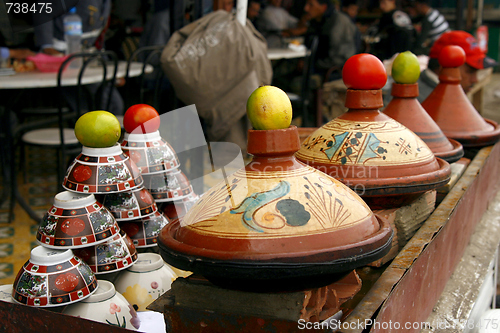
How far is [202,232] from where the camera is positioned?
93 centimetres

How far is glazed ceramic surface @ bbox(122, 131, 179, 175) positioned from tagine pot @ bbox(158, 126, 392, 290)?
38 cm

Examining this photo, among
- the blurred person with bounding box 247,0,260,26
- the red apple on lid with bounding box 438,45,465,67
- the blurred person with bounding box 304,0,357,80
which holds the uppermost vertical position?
the red apple on lid with bounding box 438,45,465,67

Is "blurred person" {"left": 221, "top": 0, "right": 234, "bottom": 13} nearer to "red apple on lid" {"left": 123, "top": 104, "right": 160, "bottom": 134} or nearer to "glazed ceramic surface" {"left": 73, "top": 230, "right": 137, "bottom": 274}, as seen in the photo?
"red apple on lid" {"left": 123, "top": 104, "right": 160, "bottom": 134}

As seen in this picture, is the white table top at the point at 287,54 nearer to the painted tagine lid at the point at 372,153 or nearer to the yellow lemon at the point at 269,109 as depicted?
the painted tagine lid at the point at 372,153

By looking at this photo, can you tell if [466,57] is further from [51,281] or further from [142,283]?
[51,281]

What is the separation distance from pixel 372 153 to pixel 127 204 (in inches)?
26.6

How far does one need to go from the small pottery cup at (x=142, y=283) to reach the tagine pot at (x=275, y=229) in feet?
0.87

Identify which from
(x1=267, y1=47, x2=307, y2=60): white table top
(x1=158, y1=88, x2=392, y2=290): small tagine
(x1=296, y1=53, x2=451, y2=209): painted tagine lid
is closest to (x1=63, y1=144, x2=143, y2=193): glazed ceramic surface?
(x1=158, y1=88, x2=392, y2=290): small tagine

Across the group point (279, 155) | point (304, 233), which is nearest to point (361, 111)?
point (279, 155)

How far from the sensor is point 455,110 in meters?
2.15

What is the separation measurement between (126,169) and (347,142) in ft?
1.99

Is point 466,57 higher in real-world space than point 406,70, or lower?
lower

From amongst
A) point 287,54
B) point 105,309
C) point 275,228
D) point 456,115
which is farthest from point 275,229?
point 287,54

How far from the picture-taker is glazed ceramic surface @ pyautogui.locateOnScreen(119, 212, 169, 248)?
1.34 meters
